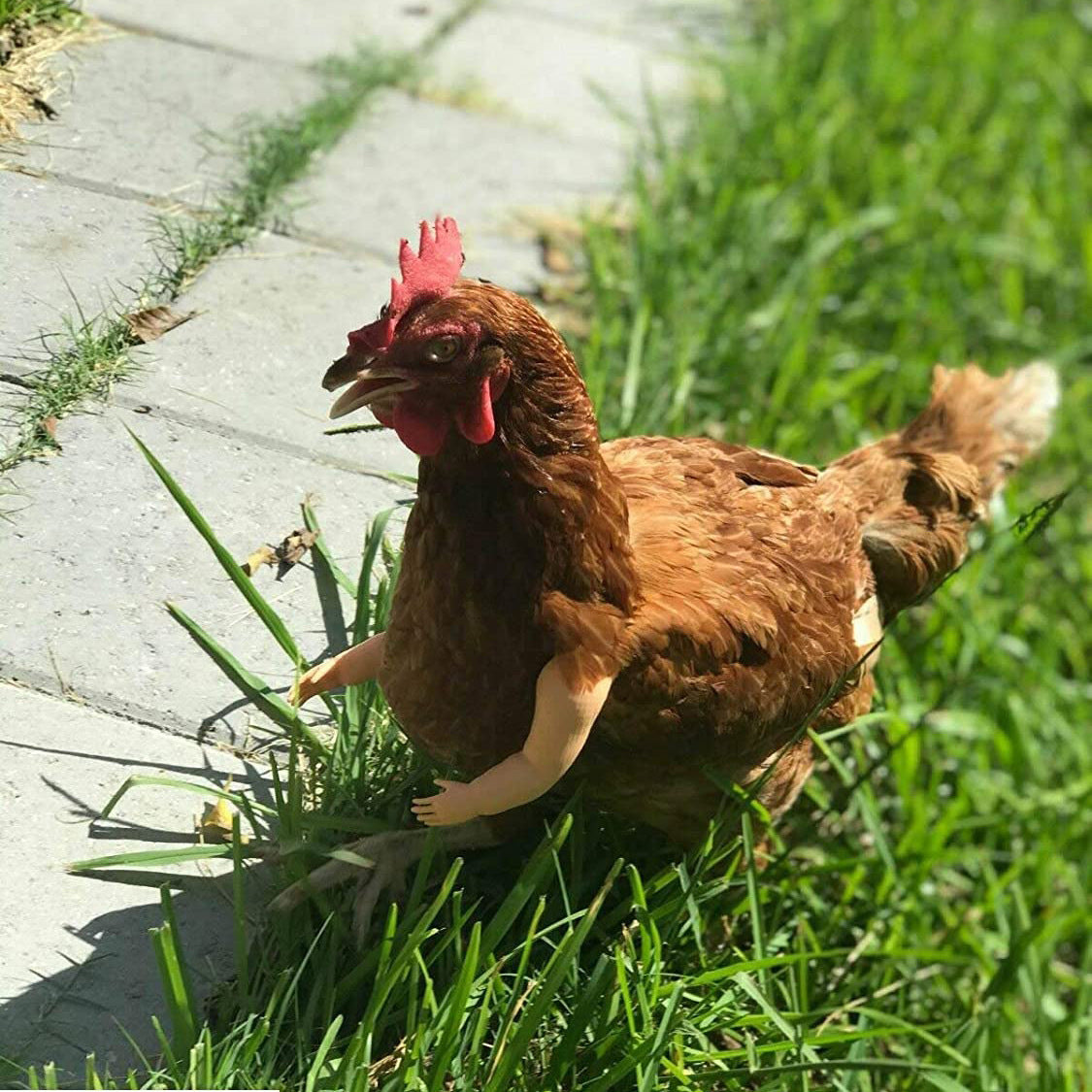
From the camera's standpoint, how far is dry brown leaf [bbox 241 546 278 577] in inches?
101

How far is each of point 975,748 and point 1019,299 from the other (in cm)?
182

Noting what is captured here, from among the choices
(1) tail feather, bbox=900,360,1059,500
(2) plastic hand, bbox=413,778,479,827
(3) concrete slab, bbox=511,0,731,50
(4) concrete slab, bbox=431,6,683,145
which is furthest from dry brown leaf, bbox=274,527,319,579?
(3) concrete slab, bbox=511,0,731,50

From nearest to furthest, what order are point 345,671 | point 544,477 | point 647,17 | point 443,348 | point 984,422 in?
point 443,348 → point 544,477 → point 345,671 → point 984,422 → point 647,17

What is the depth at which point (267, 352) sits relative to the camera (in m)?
2.86

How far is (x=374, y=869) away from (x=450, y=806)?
0.25m

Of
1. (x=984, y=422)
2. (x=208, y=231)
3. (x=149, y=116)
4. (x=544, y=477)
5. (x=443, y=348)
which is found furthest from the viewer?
(x=984, y=422)

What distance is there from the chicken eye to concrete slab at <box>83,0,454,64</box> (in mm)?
1706

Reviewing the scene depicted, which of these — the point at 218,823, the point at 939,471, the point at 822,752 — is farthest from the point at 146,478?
the point at 939,471

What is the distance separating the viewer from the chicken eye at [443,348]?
198cm

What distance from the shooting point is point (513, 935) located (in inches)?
94.1

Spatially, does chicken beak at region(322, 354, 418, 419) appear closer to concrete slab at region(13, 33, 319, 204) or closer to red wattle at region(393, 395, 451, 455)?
red wattle at region(393, 395, 451, 455)

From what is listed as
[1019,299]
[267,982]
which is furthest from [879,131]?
[267,982]

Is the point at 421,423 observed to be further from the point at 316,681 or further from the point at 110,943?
the point at 110,943

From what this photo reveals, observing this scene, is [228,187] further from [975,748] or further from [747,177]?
[975,748]
